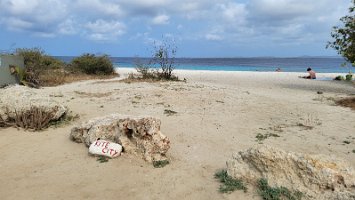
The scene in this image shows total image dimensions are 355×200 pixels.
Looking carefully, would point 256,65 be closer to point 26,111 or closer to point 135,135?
point 26,111

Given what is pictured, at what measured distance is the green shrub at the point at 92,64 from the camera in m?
22.5

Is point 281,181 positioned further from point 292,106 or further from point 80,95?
point 80,95

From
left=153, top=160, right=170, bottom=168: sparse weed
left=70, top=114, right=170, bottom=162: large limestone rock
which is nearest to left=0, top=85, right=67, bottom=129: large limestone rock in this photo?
left=70, top=114, right=170, bottom=162: large limestone rock

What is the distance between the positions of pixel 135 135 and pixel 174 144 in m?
1.10

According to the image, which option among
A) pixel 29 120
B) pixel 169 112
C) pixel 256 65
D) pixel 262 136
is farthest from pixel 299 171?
pixel 256 65

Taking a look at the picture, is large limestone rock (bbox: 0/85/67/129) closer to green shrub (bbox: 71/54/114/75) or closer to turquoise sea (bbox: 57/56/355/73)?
turquoise sea (bbox: 57/56/355/73)

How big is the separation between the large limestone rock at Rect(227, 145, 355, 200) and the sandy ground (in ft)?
1.23

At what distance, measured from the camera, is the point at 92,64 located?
2241 cm

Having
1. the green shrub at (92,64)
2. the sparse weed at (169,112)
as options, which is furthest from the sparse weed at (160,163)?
the green shrub at (92,64)

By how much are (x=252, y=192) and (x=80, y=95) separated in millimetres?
9113

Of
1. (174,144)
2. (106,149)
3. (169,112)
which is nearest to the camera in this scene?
(106,149)

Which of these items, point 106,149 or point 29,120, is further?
point 29,120

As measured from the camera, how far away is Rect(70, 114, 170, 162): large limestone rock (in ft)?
21.2

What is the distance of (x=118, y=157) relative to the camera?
6555 mm
